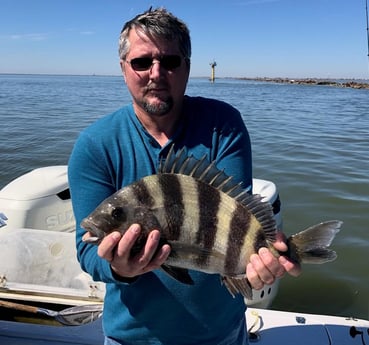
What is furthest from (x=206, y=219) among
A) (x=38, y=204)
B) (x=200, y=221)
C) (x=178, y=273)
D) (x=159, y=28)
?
(x=38, y=204)

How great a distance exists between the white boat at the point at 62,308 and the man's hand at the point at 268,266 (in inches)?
68.8

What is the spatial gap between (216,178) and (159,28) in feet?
2.54

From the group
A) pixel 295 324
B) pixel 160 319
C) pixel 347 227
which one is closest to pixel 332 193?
pixel 347 227

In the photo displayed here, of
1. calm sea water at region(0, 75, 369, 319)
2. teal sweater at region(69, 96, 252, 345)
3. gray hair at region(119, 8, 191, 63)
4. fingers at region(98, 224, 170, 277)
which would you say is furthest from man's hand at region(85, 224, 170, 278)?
calm sea water at region(0, 75, 369, 319)

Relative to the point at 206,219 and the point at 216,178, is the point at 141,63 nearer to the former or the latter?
the point at 216,178

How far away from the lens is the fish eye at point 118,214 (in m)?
1.76

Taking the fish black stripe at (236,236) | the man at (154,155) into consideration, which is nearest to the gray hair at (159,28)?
the man at (154,155)

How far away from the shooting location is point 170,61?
205 centimetres

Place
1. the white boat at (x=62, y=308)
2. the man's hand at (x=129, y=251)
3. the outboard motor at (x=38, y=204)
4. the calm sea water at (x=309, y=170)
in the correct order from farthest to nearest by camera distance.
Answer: the calm sea water at (x=309, y=170), the outboard motor at (x=38, y=204), the white boat at (x=62, y=308), the man's hand at (x=129, y=251)

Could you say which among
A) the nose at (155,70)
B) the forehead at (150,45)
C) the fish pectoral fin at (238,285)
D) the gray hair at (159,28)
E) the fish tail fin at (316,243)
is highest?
the gray hair at (159,28)

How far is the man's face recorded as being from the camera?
79.3 inches

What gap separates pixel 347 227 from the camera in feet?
27.3

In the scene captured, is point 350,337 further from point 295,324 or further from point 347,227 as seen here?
point 347,227

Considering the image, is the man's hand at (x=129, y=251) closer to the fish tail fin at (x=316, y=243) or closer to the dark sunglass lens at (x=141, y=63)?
the fish tail fin at (x=316, y=243)
